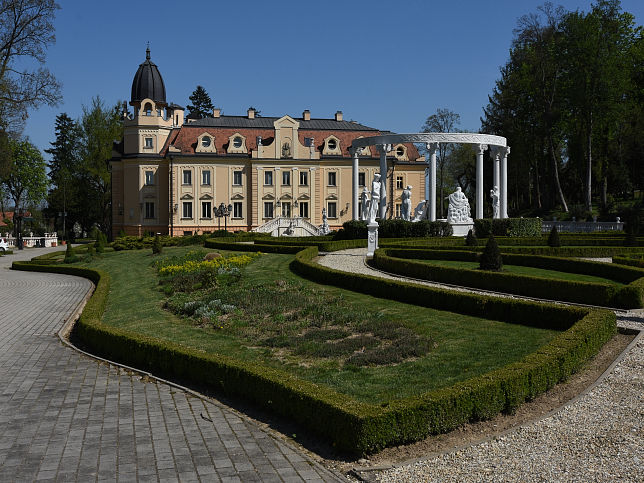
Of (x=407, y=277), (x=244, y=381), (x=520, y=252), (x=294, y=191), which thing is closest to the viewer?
(x=244, y=381)

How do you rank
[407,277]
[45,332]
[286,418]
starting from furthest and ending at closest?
[407,277] → [45,332] → [286,418]

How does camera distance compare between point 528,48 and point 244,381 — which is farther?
point 528,48

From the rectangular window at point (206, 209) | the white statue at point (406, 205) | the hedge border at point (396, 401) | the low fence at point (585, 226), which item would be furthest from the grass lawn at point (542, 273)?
the rectangular window at point (206, 209)

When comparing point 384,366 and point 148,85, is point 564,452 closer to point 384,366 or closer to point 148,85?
point 384,366

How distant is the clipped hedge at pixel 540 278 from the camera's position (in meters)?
13.6

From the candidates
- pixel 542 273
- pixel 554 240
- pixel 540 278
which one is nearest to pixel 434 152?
pixel 554 240

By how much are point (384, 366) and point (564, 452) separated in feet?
11.0

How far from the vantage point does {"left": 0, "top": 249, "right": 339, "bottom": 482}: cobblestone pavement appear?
6.15m

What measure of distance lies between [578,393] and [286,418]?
3.86 m

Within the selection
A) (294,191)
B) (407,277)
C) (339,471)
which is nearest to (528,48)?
(294,191)

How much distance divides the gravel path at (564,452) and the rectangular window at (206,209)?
160 feet

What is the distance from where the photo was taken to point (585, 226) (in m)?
42.3

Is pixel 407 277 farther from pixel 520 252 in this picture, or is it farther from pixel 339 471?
pixel 339 471

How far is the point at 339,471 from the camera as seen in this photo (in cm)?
621
